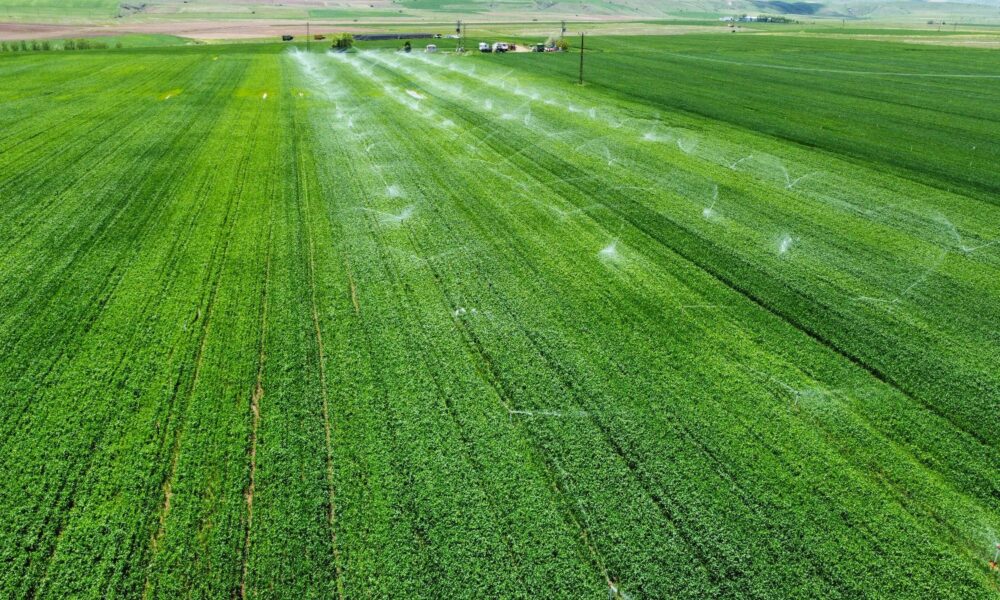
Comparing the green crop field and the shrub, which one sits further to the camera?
the shrub

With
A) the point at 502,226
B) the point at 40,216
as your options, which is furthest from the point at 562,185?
the point at 40,216

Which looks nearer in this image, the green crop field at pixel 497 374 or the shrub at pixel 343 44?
the green crop field at pixel 497 374

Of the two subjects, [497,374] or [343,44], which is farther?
[343,44]

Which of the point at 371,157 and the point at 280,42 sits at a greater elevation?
the point at 280,42

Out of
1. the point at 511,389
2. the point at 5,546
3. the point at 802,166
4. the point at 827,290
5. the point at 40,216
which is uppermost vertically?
the point at 802,166

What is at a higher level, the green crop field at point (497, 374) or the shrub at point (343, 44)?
the shrub at point (343, 44)

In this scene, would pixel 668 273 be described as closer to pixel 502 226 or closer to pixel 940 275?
pixel 502 226

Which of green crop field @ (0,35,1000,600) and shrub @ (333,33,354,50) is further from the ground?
shrub @ (333,33,354,50)

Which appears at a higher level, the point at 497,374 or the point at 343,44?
the point at 343,44
